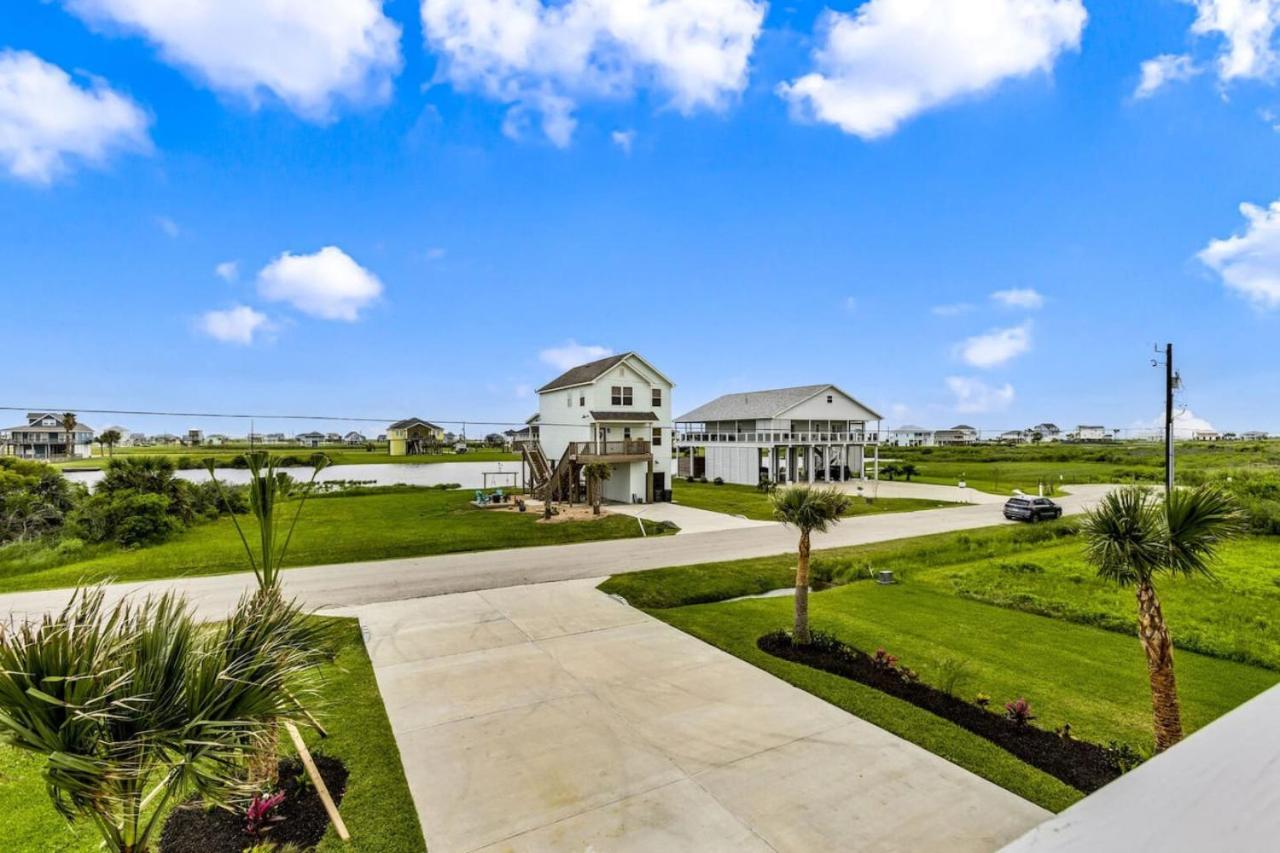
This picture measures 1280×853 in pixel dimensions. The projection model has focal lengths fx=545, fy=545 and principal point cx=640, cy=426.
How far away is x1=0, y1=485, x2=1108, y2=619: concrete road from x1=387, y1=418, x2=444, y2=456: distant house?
3294 cm

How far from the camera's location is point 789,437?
36.8 m

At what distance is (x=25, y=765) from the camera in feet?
19.5

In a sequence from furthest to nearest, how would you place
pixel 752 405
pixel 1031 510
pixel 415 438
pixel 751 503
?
pixel 415 438
pixel 752 405
pixel 751 503
pixel 1031 510

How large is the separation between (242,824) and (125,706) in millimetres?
3197

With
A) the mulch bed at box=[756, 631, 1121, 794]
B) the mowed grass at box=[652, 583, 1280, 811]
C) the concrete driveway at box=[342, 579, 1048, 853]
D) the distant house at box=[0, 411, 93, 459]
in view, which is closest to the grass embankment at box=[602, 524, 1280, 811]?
the mowed grass at box=[652, 583, 1280, 811]

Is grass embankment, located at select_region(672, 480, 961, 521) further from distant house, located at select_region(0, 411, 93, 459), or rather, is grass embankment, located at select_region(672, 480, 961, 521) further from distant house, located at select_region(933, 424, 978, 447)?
distant house, located at select_region(933, 424, 978, 447)

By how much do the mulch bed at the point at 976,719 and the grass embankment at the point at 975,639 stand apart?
23 centimetres

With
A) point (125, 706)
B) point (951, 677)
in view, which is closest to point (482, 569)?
point (951, 677)

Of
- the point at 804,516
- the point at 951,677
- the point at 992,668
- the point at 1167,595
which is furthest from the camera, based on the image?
the point at 1167,595

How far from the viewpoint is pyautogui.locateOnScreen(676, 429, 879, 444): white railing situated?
36.6 metres

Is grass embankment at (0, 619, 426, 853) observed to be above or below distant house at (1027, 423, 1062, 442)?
below

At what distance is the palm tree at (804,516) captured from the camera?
9.09 m

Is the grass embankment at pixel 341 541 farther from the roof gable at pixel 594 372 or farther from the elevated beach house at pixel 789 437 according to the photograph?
the elevated beach house at pixel 789 437

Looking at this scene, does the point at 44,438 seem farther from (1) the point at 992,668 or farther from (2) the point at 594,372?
(1) the point at 992,668
